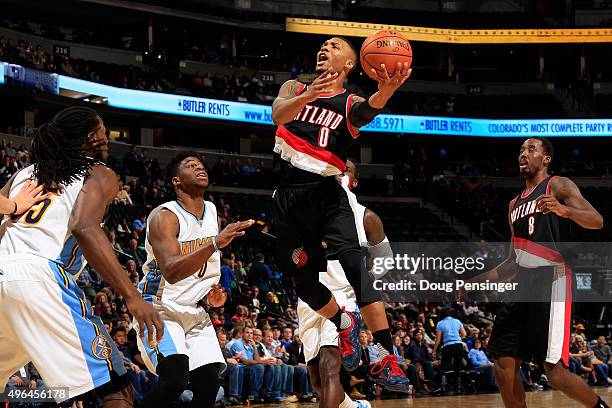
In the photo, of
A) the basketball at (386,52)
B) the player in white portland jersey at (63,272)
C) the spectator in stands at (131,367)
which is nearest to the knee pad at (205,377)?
the player in white portland jersey at (63,272)

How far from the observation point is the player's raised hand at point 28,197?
392 cm

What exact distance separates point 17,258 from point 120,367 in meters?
0.71

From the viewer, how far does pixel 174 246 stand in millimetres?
5688

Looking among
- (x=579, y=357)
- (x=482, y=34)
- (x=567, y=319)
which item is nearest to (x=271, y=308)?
(x=579, y=357)

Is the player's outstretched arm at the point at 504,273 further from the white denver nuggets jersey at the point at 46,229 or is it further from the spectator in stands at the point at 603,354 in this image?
the spectator in stands at the point at 603,354

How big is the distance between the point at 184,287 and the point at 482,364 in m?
10.2

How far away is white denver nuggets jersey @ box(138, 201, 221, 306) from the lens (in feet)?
19.4

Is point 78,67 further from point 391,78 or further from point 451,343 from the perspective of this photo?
point 391,78

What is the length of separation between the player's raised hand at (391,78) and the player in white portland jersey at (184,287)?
4.93ft

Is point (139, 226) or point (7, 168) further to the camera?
point (139, 226)

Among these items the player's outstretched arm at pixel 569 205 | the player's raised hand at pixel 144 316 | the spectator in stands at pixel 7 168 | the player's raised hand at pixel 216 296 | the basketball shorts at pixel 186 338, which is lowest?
the basketball shorts at pixel 186 338

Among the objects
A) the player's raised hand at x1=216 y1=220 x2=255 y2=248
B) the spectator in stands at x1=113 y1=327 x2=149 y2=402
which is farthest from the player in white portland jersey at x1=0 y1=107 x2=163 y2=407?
the spectator in stands at x1=113 y1=327 x2=149 y2=402

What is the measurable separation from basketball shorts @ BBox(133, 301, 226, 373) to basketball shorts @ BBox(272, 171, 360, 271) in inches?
33.8

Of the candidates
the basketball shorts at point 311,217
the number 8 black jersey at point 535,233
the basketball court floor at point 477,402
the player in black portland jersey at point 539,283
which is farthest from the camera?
the basketball court floor at point 477,402
